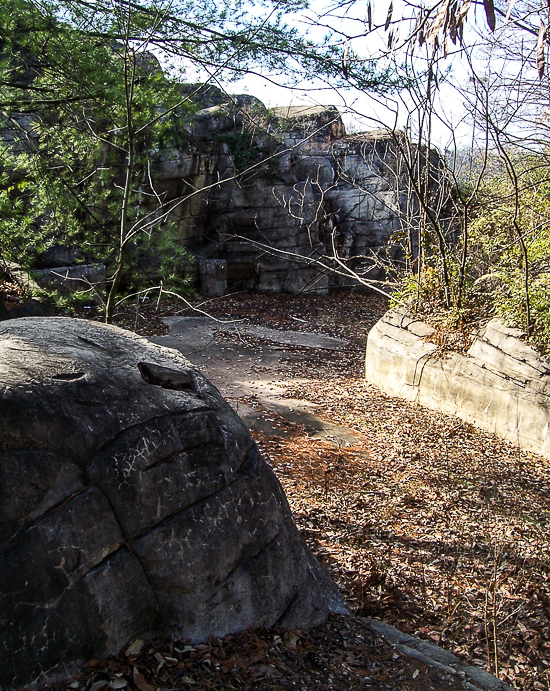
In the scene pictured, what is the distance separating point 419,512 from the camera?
555 centimetres

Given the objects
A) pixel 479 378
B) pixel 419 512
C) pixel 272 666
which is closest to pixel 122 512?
pixel 272 666

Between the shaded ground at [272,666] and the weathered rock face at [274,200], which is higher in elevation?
the weathered rock face at [274,200]

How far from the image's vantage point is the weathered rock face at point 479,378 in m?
7.11

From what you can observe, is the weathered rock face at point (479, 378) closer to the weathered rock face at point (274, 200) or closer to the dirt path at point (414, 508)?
the dirt path at point (414, 508)

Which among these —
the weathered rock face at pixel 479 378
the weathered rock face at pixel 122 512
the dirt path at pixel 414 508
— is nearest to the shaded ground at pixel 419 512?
the dirt path at pixel 414 508

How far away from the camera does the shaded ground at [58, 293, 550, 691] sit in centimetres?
390

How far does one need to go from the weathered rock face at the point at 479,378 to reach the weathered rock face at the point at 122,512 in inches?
183

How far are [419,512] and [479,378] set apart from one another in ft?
9.57

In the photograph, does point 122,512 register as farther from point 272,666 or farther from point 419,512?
point 419,512

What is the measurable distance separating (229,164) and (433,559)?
16.1 m

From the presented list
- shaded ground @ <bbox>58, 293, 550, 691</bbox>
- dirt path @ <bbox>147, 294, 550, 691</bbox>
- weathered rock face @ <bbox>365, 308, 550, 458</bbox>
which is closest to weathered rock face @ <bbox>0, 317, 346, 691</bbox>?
shaded ground @ <bbox>58, 293, 550, 691</bbox>

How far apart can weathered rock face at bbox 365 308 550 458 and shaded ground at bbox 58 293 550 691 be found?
224 millimetres

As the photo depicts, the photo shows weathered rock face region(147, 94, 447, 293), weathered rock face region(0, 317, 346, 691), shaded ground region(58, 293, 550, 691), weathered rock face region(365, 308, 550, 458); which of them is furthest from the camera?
weathered rock face region(147, 94, 447, 293)

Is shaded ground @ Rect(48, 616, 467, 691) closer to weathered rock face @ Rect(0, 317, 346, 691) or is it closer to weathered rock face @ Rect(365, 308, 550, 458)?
weathered rock face @ Rect(0, 317, 346, 691)
